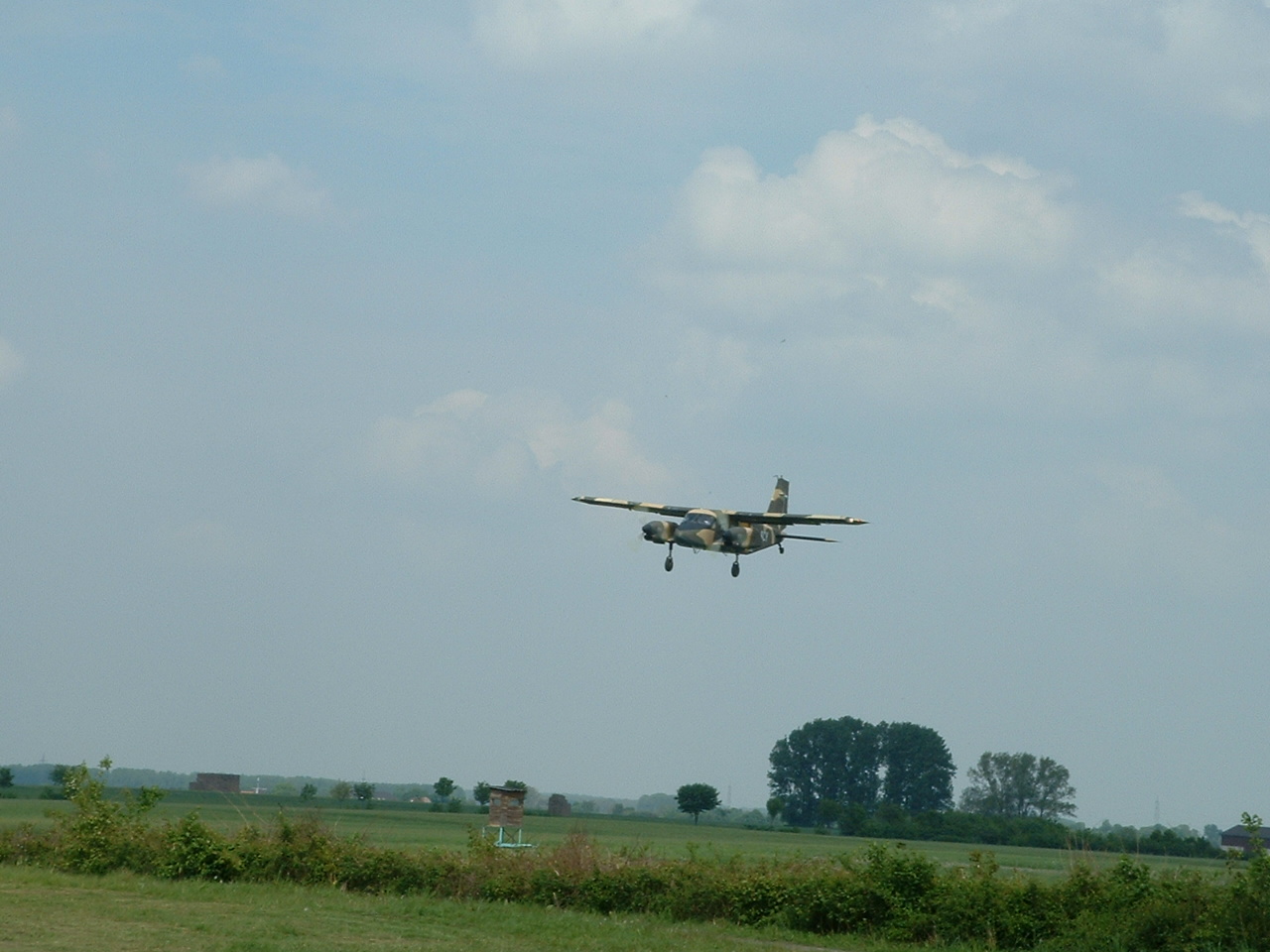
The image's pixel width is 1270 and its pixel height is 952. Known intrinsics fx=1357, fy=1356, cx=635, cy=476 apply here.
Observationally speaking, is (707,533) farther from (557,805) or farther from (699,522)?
(557,805)

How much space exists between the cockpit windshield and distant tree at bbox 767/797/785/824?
50873 millimetres

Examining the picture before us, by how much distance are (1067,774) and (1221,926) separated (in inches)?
3326

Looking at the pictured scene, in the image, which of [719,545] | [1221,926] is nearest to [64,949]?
[1221,926]

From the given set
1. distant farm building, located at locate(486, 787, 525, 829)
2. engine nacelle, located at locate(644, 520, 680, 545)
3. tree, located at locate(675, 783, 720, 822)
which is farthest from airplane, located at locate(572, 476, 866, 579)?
tree, located at locate(675, 783, 720, 822)

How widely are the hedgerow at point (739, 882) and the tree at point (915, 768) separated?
7673 cm

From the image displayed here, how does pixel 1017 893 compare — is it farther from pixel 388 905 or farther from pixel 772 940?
pixel 388 905

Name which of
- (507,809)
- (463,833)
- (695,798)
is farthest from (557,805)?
(507,809)

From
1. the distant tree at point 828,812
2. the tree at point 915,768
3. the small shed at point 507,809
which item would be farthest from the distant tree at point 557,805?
the small shed at point 507,809

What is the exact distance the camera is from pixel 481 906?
93.1ft

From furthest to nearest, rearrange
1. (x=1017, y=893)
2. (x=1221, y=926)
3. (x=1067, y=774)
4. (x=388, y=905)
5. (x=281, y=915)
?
(x=1067, y=774) < (x=388, y=905) < (x=281, y=915) < (x=1017, y=893) < (x=1221, y=926)

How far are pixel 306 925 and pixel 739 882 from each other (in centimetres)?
858

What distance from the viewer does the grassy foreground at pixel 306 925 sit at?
22469 mm

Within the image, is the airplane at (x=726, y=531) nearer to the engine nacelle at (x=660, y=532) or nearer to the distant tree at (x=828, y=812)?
the engine nacelle at (x=660, y=532)

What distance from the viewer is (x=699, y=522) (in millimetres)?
54594
